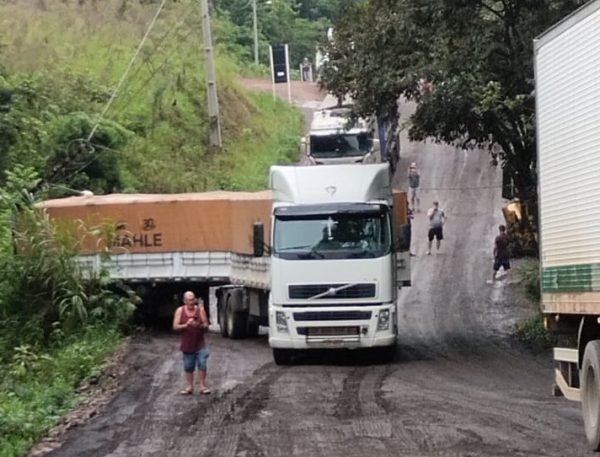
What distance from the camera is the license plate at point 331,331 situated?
72.8 feet

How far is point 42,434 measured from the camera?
15.8 meters

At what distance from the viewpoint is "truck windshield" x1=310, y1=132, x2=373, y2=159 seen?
4928cm

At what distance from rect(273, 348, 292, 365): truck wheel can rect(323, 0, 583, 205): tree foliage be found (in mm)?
5806

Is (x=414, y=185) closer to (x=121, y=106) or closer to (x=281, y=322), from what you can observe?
(x=121, y=106)

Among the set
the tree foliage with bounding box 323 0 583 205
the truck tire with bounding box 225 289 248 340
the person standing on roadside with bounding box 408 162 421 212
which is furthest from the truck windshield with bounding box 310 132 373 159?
the tree foliage with bounding box 323 0 583 205

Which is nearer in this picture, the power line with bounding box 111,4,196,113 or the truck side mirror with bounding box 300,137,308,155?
the truck side mirror with bounding box 300,137,308,155

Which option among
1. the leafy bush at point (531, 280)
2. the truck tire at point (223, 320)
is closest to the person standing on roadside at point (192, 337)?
the truck tire at point (223, 320)

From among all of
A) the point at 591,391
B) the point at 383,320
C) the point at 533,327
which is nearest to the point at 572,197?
the point at 591,391

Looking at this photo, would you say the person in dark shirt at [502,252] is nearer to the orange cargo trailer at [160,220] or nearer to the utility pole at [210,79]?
the orange cargo trailer at [160,220]

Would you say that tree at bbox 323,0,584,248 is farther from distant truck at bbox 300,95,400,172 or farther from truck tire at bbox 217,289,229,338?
distant truck at bbox 300,95,400,172

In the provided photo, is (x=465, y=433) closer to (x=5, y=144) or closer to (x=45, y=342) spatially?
(x=45, y=342)

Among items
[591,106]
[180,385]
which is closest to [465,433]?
[591,106]

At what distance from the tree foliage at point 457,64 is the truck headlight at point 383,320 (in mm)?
4503

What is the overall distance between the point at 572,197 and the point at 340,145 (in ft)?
121
